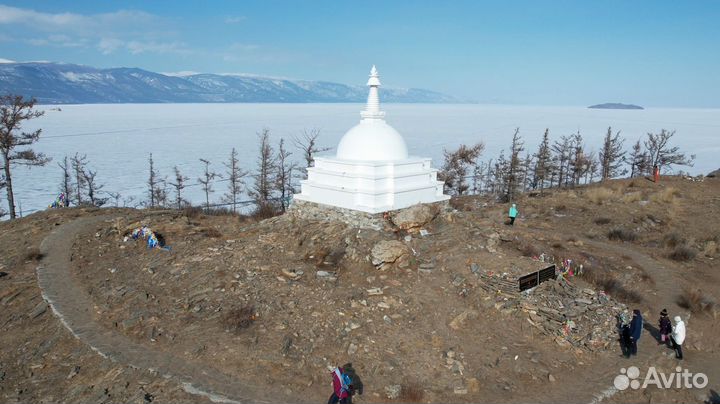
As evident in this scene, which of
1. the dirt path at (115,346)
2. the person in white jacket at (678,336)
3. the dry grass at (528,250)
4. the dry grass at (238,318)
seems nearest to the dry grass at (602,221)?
the dry grass at (528,250)

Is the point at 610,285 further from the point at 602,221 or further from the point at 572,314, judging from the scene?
the point at 602,221

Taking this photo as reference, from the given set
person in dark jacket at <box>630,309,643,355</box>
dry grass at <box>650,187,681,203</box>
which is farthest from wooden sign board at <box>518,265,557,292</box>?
dry grass at <box>650,187,681,203</box>

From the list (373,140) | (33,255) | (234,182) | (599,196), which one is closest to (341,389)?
(373,140)

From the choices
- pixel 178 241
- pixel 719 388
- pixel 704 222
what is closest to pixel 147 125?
pixel 178 241

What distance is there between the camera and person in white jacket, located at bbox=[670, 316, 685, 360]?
1449 centimetres

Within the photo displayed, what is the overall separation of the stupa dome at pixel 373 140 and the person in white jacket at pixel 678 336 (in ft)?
36.5

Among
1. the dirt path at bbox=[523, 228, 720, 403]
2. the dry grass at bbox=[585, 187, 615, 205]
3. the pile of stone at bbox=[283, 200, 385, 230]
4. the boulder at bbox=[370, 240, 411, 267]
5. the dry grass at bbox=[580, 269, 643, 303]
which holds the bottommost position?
the dirt path at bbox=[523, 228, 720, 403]

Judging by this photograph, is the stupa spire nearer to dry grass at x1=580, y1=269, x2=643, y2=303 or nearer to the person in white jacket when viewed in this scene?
dry grass at x1=580, y1=269, x2=643, y2=303

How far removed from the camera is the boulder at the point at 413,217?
62.9ft

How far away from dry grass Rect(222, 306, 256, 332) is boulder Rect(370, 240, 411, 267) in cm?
442

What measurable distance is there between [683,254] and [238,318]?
20.0 metres

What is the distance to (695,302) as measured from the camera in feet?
59.6

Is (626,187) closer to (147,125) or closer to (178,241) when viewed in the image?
(178,241)

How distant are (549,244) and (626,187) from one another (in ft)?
59.2
